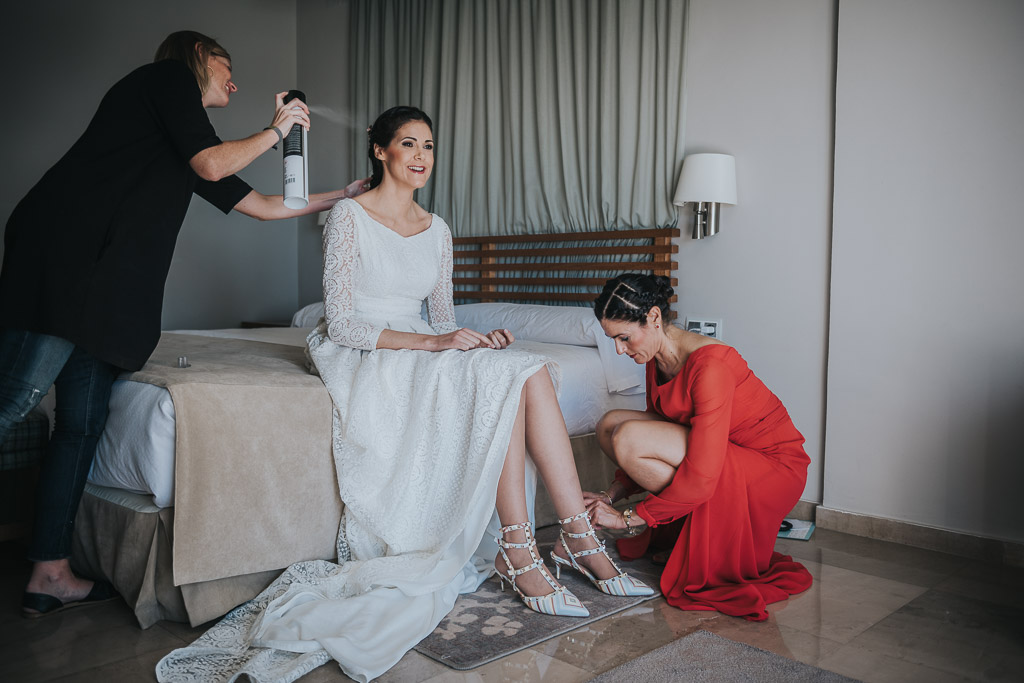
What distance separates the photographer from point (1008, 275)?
252cm

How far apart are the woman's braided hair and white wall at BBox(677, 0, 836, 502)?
3.54 ft

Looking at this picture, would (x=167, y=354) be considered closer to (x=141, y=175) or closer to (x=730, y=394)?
(x=141, y=175)

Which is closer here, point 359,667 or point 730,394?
point 359,667

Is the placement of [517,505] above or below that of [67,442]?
below

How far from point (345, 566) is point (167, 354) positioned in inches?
41.4

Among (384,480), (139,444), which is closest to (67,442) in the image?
(139,444)

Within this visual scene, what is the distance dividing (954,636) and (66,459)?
224cm

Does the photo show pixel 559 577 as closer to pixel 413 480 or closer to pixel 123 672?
pixel 413 480

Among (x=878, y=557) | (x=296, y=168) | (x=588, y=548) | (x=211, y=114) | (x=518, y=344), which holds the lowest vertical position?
(x=878, y=557)

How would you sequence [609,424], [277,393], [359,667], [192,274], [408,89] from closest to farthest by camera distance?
[359,667] → [277,393] → [609,424] → [408,89] → [192,274]

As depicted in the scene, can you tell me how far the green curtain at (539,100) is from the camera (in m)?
3.51

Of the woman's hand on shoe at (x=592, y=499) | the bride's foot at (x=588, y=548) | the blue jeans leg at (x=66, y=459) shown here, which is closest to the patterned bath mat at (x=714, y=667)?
the bride's foot at (x=588, y=548)

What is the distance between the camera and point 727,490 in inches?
85.8

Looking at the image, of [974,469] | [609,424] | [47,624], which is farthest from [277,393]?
[974,469]
